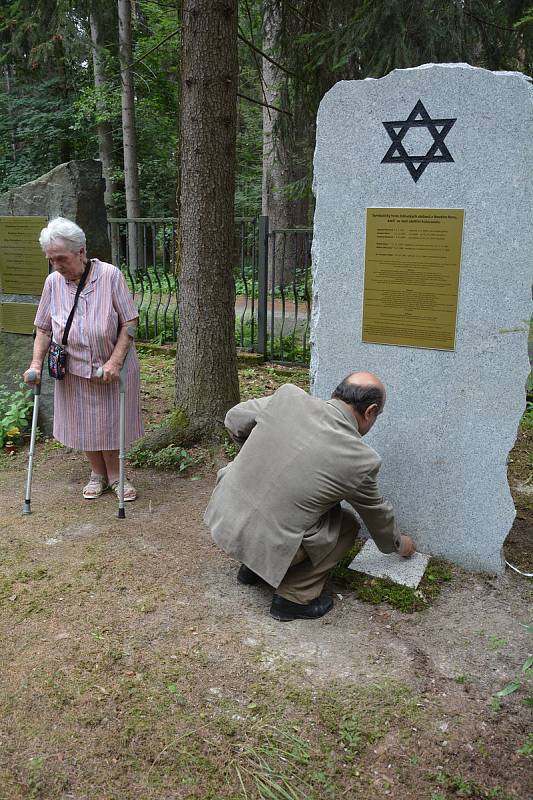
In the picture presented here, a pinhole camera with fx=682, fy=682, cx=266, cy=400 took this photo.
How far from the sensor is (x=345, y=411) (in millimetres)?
3158

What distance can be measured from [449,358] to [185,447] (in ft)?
8.15

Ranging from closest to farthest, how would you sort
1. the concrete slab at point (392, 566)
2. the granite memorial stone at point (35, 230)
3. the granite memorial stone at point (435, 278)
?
the granite memorial stone at point (435, 278) → the concrete slab at point (392, 566) → the granite memorial stone at point (35, 230)

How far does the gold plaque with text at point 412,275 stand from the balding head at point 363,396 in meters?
0.56

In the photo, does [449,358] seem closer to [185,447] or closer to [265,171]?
[185,447]

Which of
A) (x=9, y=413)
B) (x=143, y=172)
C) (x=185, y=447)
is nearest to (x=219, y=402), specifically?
(x=185, y=447)

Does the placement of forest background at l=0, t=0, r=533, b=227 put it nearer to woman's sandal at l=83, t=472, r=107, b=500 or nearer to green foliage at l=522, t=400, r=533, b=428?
woman's sandal at l=83, t=472, r=107, b=500

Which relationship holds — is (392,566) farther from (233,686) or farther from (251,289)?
(251,289)

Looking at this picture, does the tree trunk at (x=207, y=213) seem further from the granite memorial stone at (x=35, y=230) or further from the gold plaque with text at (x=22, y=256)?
the gold plaque with text at (x=22, y=256)

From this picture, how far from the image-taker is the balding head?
3160mm

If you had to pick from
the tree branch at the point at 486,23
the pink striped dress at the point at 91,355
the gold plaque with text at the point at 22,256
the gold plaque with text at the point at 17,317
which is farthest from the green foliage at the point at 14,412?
the tree branch at the point at 486,23

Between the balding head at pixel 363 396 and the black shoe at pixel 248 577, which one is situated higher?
the balding head at pixel 363 396

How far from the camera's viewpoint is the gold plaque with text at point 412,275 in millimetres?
3438

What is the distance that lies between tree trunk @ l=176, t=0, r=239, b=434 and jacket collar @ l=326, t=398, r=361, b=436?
2281 millimetres

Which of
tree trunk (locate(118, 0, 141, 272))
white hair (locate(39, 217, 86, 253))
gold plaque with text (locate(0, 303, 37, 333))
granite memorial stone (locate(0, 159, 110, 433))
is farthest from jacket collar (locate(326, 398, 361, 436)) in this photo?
tree trunk (locate(118, 0, 141, 272))
